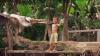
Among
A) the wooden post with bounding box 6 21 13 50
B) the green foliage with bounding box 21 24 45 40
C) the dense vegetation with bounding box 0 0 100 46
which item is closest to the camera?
the wooden post with bounding box 6 21 13 50

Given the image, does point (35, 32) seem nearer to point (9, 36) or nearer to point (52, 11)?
point (52, 11)

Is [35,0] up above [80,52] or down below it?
above

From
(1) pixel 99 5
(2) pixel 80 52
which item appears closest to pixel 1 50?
(2) pixel 80 52

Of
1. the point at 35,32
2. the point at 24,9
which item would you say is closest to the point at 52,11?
the point at 24,9

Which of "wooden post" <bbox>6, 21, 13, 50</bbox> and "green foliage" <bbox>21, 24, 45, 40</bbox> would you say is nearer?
"wooden post" <bbox>6, 21, 13, 50</bbox>

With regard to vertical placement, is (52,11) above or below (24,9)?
below

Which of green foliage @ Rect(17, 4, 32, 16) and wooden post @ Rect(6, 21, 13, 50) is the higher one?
green foliage @ Rect(17, 4, 32, 16)

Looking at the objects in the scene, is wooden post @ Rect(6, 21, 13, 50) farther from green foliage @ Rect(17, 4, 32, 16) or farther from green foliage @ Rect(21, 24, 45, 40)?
green foliage @ Rect(21, 24, 45, 40)

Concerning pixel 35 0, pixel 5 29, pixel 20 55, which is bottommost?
pixel 20 55

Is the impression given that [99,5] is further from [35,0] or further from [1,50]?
[1,50]

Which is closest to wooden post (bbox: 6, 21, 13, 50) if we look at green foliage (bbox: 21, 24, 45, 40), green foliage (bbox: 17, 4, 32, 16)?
green foliage (bbox: 17, 4, 32, 16)

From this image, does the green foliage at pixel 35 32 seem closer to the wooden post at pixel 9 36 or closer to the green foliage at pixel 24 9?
the green foliage at pixel 24 9

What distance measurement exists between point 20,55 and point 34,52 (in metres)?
0.93

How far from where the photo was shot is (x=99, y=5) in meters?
19.3
